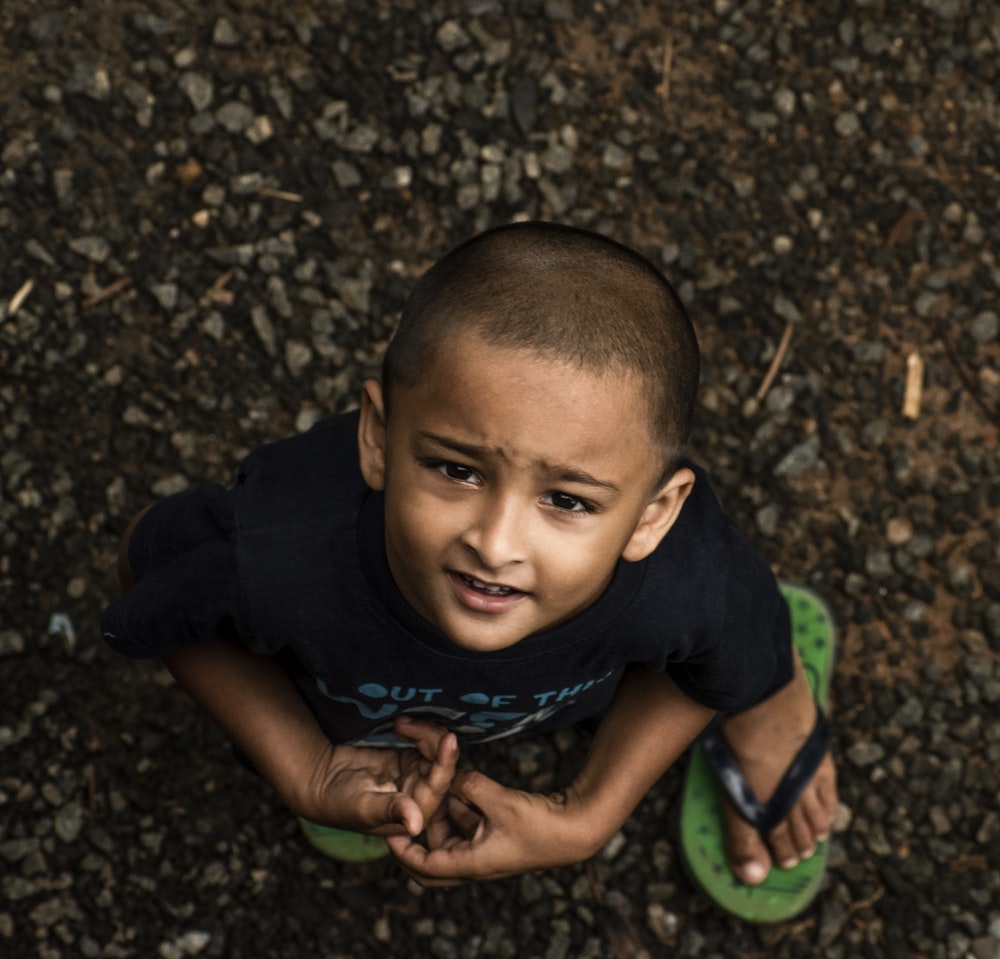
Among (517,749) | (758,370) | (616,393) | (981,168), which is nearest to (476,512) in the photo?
(616,393)

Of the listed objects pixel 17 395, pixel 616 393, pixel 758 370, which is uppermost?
pixel 616 393

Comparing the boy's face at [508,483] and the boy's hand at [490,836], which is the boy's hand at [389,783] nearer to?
the boy's hand at [490,836]

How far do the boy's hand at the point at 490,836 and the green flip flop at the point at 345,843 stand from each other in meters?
0.62

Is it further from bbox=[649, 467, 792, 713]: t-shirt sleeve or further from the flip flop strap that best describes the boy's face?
the flip flop strap

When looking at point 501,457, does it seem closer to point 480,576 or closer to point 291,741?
point 480,576

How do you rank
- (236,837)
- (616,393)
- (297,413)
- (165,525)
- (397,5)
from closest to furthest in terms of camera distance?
(616,393)
(165,525)
(236,837)
(297,413)
(397,5)

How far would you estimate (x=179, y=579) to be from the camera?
7.30 feet

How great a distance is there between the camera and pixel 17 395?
10.7 ft

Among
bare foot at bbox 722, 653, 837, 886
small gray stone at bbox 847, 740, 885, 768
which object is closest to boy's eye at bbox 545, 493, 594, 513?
bare foot at bbox 722, 653, 837, 886

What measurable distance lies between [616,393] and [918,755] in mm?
1935

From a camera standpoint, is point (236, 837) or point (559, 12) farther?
point (559, 12)

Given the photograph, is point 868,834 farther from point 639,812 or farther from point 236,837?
point 236,837

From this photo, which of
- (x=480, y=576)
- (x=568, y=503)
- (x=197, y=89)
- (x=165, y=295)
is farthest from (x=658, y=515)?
(x=197, y=89)

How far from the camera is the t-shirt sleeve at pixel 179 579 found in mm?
2178
